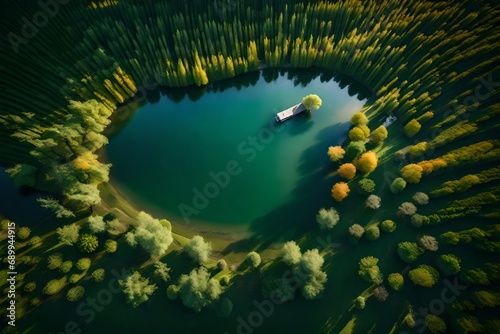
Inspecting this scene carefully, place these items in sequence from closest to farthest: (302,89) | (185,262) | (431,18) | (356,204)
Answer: (185,262) → (356,204) → (431,18) → (302,89)

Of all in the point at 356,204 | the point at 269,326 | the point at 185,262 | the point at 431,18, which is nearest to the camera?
the point at 269,326

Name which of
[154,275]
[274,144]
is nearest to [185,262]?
[154,275]

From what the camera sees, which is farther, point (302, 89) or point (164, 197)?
point (302, 89)

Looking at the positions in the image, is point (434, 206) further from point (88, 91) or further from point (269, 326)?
point (88, 91)

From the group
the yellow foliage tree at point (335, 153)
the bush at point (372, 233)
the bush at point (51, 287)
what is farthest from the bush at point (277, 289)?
the bush at point (51, 287)

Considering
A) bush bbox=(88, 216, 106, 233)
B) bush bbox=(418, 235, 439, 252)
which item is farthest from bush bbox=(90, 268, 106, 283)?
bush bbox=(418, 235, 439, 252)

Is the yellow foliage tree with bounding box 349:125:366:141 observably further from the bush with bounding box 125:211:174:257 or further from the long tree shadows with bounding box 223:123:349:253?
the bush with bounding box 125:211:174:257

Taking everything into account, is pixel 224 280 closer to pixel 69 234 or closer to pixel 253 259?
pixel 253 259
